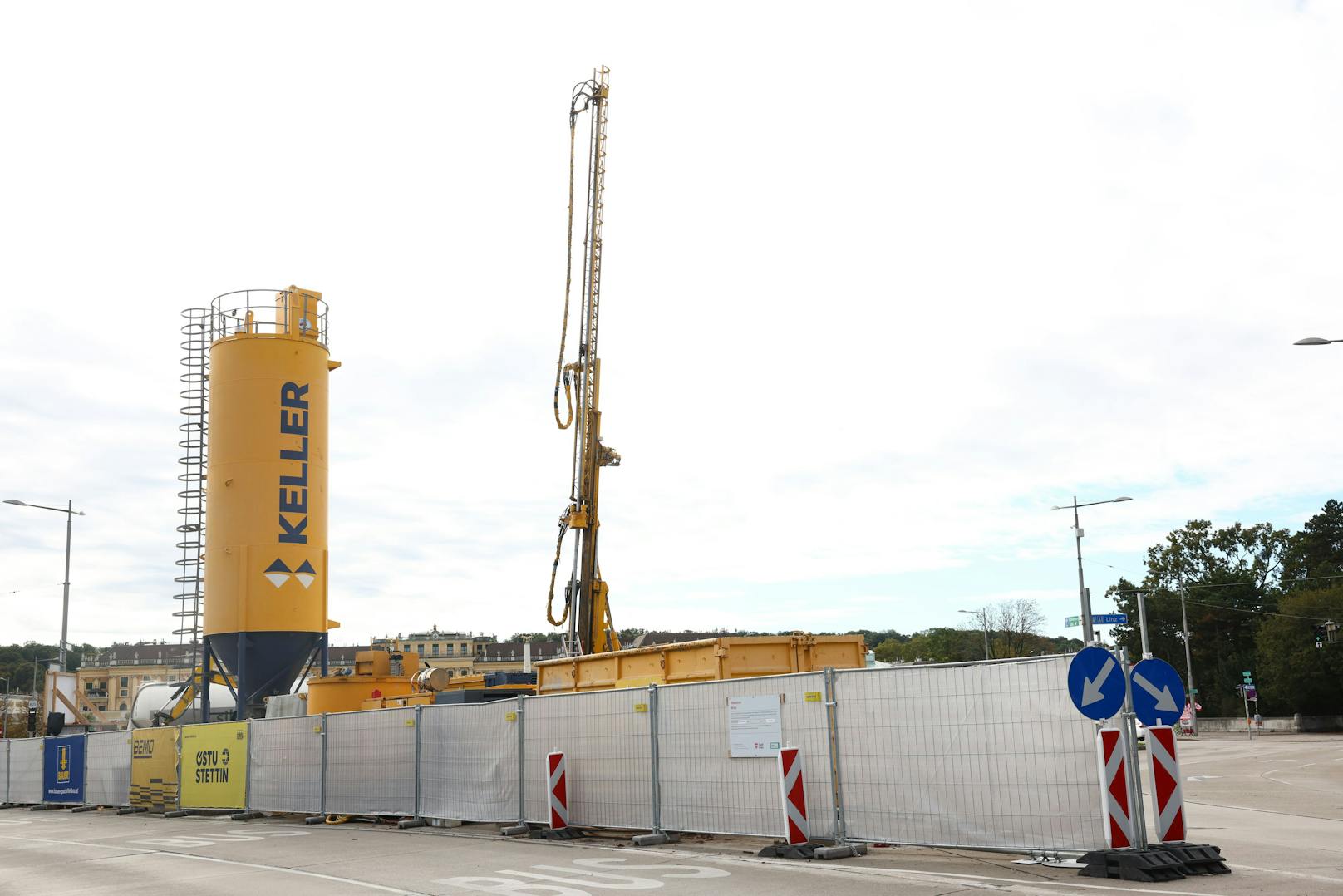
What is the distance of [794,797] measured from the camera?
11938 millimetres

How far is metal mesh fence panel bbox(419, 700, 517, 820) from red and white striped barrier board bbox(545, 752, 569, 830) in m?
1.01

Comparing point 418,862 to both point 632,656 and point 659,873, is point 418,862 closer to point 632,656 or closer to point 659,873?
point 659,873

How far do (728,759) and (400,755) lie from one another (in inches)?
287

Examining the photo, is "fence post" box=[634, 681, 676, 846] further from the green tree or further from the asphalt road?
the green tree

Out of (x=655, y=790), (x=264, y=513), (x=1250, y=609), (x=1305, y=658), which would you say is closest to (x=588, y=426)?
(x=264, y=513)

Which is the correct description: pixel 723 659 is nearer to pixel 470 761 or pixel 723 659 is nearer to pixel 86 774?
pixel 470 761

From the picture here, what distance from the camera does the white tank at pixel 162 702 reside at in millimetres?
35656

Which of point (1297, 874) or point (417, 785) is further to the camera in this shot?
point (417, 785)

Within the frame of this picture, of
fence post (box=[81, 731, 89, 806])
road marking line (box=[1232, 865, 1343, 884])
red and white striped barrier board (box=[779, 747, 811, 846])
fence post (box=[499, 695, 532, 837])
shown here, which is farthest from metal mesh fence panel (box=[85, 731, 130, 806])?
road marking line (box=[1232, 865, 1343, 884])

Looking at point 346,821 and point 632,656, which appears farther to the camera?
point 346,821

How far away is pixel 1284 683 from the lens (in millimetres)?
67312

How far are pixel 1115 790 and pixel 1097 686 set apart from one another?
37.1 inches

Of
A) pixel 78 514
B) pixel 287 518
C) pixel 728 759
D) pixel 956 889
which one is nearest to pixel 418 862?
pixel 728 759

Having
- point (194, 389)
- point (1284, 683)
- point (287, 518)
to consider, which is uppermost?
point (194, 389)
